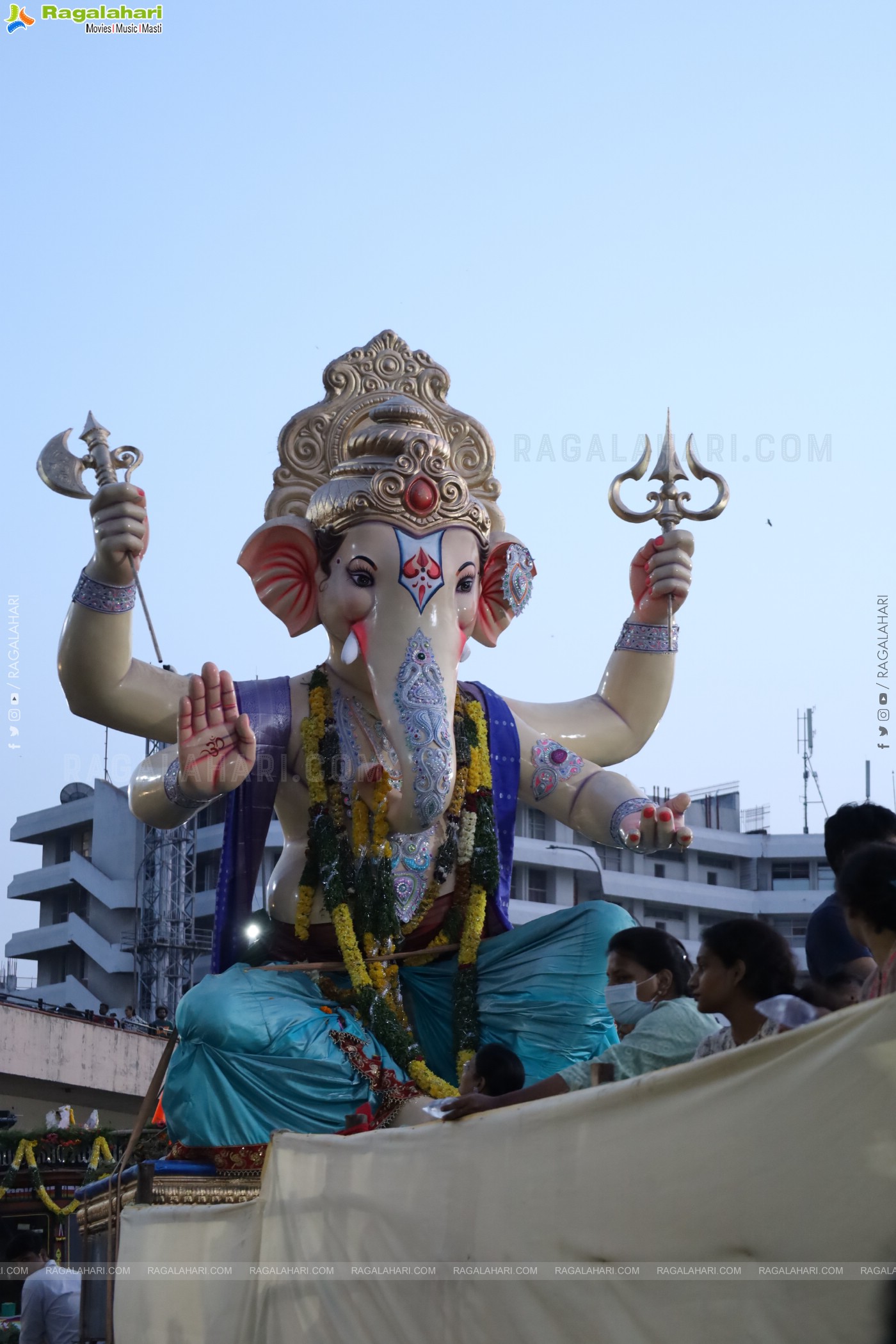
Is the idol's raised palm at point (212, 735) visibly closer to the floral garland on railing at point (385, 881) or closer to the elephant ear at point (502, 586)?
the floral garland on railing at point (385, 881)

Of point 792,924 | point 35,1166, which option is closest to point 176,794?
point 35,1166

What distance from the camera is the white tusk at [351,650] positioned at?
595 centimetres

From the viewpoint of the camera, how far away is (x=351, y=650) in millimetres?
5957

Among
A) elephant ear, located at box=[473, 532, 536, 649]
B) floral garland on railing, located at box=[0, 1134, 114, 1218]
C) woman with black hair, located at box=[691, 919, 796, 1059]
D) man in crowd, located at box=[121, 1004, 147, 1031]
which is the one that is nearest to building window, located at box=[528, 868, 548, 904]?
man in crowd, located at box=[121, 1004, 147, 1031]

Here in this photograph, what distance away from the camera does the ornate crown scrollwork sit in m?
6.08

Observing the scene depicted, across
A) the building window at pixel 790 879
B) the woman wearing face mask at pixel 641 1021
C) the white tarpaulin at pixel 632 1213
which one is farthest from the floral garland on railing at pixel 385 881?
the building window at pixel 790 879

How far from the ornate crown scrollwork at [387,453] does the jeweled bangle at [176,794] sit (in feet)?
3.54

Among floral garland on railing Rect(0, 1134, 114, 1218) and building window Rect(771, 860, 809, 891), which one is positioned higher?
building window Rect(771, 860, 809, 891)

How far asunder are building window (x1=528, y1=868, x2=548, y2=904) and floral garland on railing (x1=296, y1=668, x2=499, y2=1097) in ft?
109

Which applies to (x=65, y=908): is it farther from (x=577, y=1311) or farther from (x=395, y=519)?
(x=577, y=1311)

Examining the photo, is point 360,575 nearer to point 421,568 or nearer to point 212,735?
point 421,568

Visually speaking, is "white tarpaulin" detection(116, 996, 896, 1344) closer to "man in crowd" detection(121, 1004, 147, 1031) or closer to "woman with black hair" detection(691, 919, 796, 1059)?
"woman with black hair" detection(691, 919, 796, 1059)

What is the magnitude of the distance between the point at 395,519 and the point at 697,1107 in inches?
142

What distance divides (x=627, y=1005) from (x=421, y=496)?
212cm
